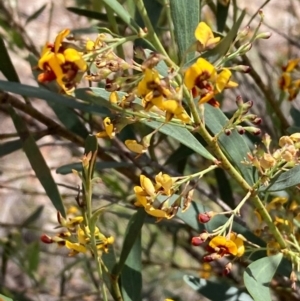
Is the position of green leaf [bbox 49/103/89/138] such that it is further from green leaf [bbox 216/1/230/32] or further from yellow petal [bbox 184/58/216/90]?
yellow petal [bbox 184/58/216/90]

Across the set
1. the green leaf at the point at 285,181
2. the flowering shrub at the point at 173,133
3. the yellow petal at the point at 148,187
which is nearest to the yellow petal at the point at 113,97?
the flowering shrub at the point at 173,133

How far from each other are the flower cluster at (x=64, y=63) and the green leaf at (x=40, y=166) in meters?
0.33

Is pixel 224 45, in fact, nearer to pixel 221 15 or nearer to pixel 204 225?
pixel 204 225

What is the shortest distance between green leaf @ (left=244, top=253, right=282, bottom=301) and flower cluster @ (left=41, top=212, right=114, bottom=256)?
0.18 metres

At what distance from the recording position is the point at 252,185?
2.55ft

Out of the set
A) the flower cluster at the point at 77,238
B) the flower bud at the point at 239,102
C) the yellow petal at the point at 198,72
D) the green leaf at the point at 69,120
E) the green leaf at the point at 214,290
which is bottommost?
the green leaf at the point at 214,290

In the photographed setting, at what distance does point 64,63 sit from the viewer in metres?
0.60

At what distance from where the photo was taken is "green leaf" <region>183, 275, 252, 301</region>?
0.89 meters

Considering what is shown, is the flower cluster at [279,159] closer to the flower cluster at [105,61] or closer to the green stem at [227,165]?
the green stem at [227,165]

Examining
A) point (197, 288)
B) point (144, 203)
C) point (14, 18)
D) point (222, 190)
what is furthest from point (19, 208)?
point (144, 203)

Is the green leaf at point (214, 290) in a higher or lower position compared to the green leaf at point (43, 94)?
lower

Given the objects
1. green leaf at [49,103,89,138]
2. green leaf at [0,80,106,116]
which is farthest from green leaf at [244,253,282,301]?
green leaf at [49,103,89,138]

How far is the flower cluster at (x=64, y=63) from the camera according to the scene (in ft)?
1.97

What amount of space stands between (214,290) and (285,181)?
246 millimetres
